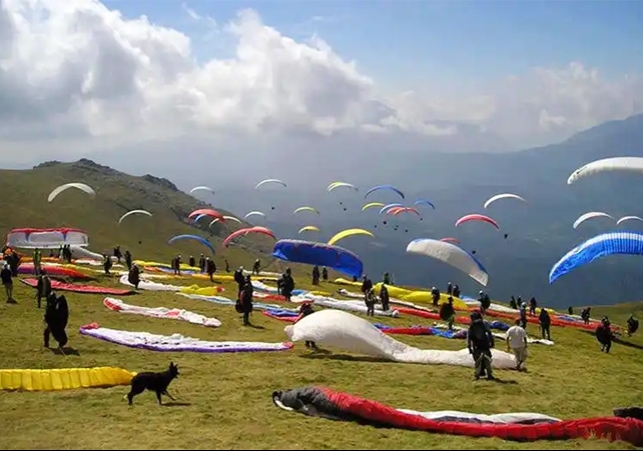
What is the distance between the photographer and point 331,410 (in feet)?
44.3

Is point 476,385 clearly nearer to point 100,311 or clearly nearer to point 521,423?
point 521,423

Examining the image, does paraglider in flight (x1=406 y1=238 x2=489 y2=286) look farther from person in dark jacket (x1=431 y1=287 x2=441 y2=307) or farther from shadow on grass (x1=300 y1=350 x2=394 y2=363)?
person in dark jacket (x1=431 y1=287 x2=441 y2=307)

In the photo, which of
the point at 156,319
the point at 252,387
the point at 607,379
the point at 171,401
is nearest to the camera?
the point at 171,401

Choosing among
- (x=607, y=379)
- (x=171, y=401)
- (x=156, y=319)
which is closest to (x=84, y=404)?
(x=171, y=401)

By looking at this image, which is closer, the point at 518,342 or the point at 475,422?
the point at 475,422

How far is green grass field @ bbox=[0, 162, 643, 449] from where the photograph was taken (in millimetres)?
12094

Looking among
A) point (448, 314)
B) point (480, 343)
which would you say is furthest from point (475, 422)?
point (448, 314)

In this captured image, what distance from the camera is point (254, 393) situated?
16.5m

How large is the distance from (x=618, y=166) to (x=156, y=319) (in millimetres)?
19100

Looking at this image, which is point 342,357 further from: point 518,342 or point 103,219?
point 103,219

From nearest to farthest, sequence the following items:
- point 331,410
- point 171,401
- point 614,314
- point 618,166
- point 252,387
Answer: point 331,410, point 171,401, point 252,387, point 618,166, point 614,314

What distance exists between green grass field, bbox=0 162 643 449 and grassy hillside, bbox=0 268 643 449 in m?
0.03

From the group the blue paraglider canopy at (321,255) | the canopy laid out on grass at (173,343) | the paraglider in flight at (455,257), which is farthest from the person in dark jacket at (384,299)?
the canopy laid out on grass at (173,343)

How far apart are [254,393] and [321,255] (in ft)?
83.7
